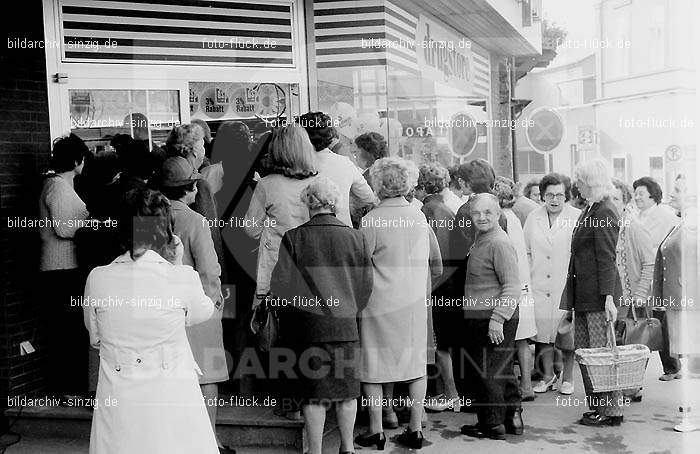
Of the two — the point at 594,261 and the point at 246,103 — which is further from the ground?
the point at 246,103

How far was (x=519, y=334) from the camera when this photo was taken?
618cm

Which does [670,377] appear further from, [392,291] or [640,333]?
[392,291]

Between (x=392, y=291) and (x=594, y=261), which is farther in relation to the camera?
(x=594, y=261)

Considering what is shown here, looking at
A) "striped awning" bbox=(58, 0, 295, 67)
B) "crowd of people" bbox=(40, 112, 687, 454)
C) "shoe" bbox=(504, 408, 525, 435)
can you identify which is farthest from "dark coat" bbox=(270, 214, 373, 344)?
"striped awning" bbox=(58, 0, 295, 67)

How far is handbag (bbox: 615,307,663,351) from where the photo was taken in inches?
249

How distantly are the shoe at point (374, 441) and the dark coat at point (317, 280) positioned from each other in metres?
0.85

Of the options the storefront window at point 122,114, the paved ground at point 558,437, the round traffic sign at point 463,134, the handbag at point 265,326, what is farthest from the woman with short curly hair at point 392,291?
the round traffic sign at point 463,134

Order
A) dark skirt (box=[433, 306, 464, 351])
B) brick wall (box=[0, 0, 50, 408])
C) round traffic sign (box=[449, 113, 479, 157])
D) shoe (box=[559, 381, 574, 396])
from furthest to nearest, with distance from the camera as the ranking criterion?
round traffic sign (box=[449, 113, 479, 157]), shoe (box=[559, 381, 574, 396]), dark skirt (box=[433, 306, 464, 351]), brick wall (box=[0, 0, 50, 408])

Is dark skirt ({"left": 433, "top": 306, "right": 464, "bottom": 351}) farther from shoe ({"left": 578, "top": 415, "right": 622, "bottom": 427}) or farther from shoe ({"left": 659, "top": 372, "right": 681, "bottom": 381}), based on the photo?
shoe ({"left": 659, "top": 372, "right": 681, "bottom": 381})

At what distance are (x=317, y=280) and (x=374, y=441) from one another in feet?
4.11

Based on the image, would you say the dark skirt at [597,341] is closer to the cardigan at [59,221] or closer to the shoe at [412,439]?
the shoe at [412,439]

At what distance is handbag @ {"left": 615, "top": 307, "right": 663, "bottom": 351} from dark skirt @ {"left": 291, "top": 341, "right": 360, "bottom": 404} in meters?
2.54

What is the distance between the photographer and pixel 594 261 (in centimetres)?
579

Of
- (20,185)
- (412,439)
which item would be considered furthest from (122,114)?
Result: (412,439)
